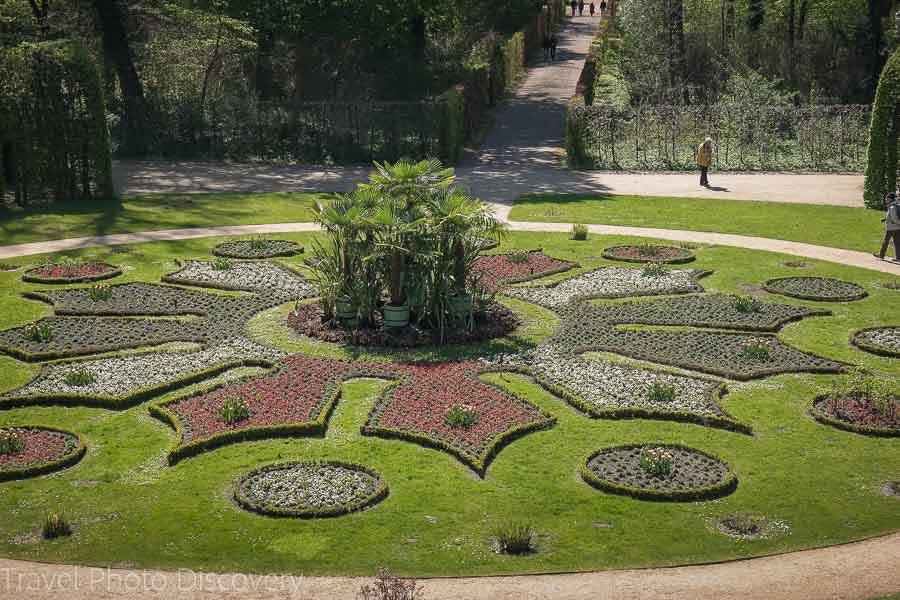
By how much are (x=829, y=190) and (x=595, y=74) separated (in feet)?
65.7

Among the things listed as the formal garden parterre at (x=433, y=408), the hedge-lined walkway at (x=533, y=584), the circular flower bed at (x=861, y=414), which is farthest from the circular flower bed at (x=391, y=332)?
the hedge-lined walkway at (x=533, y=584)

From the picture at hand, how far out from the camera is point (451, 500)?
13.3 meters

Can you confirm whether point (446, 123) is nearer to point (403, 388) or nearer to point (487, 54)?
point (487, 54)

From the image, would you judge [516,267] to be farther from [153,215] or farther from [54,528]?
[54,528]

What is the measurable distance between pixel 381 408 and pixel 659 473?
168 inches

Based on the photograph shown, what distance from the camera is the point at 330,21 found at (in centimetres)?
4169

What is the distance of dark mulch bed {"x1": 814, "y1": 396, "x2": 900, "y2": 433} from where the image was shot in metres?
15.5

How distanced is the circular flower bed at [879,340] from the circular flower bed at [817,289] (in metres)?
2.10

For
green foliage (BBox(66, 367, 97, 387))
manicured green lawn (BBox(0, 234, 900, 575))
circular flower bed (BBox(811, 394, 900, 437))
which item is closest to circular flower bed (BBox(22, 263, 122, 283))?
manicured green lawn (BBox(0, 234, 900, 575))

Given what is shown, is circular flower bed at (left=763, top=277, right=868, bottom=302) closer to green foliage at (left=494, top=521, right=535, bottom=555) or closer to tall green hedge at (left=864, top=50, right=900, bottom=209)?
tall green hedge at (left=864, top=50, right=900, bottom=209)

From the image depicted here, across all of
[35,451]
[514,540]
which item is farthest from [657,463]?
[35,451]

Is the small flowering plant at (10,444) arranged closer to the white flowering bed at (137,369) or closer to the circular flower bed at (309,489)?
the white flowering bed at (137,369)

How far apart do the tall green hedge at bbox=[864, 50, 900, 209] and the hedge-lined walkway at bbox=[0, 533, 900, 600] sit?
851 inches

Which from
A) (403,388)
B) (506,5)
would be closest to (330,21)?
(506,5)
